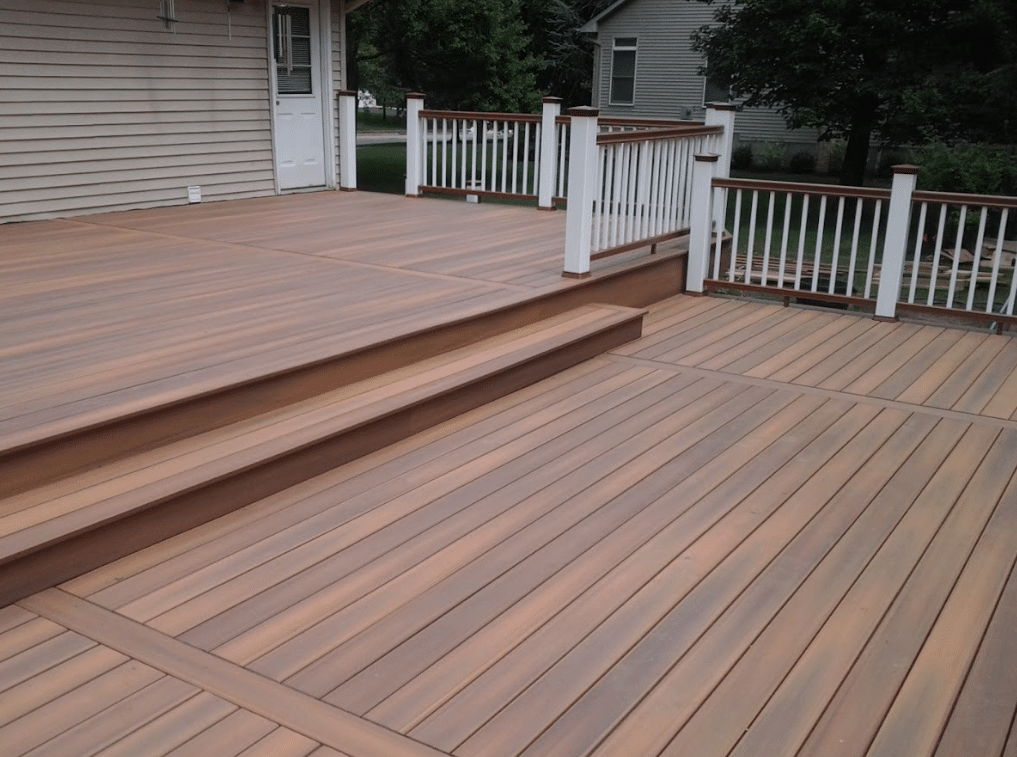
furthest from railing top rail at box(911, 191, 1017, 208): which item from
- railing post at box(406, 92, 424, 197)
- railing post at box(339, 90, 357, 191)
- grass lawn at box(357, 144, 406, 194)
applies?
grass lawn at box(357, 144, 406, 194)

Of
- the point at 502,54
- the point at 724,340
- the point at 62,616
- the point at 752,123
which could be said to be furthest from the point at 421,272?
the point at 752,123

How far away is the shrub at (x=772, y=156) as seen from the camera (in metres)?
22.3

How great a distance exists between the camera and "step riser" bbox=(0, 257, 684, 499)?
3.13 meters

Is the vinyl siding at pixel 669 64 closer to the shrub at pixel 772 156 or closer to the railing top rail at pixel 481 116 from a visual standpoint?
the shrub at pixel 772 156

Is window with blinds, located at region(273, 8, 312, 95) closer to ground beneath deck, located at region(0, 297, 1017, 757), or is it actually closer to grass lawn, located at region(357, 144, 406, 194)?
ground beneath deck, located at region(0, 297, 1017, 757)

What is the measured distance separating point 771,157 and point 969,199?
676 inches

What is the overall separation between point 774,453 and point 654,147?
3.16 m

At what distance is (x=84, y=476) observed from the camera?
3.21 metres

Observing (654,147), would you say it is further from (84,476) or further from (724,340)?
(84,476)

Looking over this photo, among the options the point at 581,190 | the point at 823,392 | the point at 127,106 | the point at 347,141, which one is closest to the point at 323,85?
the point at 347,141

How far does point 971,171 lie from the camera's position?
14.7 m

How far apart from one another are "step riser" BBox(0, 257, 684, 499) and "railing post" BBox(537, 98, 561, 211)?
2.93 m

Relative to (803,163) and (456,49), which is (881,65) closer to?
(803,163)

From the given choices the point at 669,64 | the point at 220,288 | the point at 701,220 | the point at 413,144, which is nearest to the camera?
the point at 220,288
